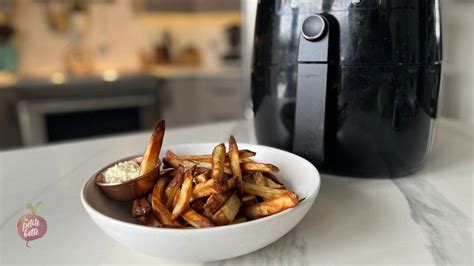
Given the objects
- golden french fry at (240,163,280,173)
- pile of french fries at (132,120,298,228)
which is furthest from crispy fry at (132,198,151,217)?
golden french fry at (240,163,280,173)

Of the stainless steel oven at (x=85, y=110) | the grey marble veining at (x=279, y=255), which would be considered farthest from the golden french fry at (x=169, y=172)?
the stainless steel oven at (x=85, y=110)

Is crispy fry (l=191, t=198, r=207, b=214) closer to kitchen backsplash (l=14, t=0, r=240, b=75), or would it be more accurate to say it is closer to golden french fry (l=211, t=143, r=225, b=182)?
golden french fry (l=211, t=143, r=225, b=182)

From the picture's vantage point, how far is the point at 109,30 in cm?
238

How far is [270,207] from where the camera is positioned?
0.31 m

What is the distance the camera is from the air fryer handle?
17.4 inches

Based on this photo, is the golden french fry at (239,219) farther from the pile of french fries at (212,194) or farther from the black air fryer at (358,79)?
the black air fryer at (358,79)

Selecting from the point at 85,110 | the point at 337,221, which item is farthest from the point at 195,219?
the point at 85,110

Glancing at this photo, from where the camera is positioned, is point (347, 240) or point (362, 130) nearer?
point (347, 240)

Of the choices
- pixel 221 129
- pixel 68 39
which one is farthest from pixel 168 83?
pixel 221 129

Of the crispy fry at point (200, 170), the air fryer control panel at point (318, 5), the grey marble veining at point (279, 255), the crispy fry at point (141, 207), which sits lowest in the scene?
the grey marble veining at point (279, 255)

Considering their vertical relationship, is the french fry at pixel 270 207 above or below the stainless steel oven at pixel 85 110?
above

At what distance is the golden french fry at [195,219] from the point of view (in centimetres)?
30

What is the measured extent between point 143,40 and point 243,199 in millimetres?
2345

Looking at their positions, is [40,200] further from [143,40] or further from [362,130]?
[143,40]
